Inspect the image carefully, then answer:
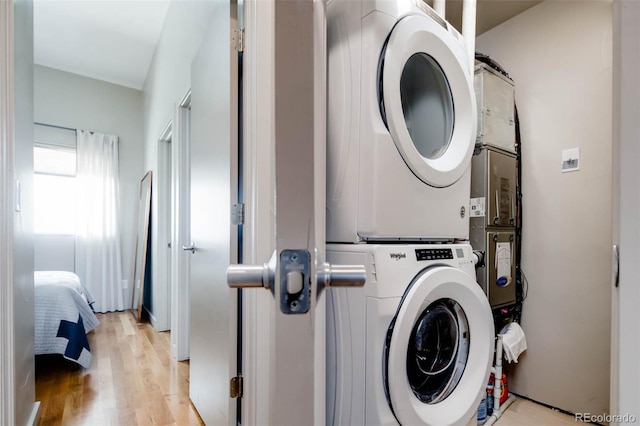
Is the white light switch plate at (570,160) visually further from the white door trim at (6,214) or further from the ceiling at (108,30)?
the white door trim at (6,214)

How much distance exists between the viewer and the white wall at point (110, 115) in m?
3.90

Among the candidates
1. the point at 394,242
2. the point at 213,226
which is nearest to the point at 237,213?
the point at 213,226

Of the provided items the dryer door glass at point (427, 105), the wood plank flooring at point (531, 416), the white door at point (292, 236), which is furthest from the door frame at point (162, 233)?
the white door at point (292, 236)

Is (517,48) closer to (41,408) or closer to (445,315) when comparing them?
(445,315)

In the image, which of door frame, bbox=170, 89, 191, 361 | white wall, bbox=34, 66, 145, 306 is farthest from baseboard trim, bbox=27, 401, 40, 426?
white wall, bbox=34, 66, 145, 306

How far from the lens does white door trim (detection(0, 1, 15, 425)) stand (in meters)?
1.08

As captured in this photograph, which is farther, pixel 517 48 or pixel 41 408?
pixel 517 48

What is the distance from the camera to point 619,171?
0.71 meters

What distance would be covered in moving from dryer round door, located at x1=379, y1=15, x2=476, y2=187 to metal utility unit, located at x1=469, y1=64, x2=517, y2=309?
1.88 feet

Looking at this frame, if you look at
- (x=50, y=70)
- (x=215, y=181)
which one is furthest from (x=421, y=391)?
(x=50, y=70)

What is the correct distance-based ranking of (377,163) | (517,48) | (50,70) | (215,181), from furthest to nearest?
(50,70) < (517,48) < (215,181) < (377,163)

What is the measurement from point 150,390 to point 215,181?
A: 1.44 m

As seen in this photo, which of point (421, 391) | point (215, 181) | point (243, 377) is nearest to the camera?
point (421, 391)

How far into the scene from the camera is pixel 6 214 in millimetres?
1083
